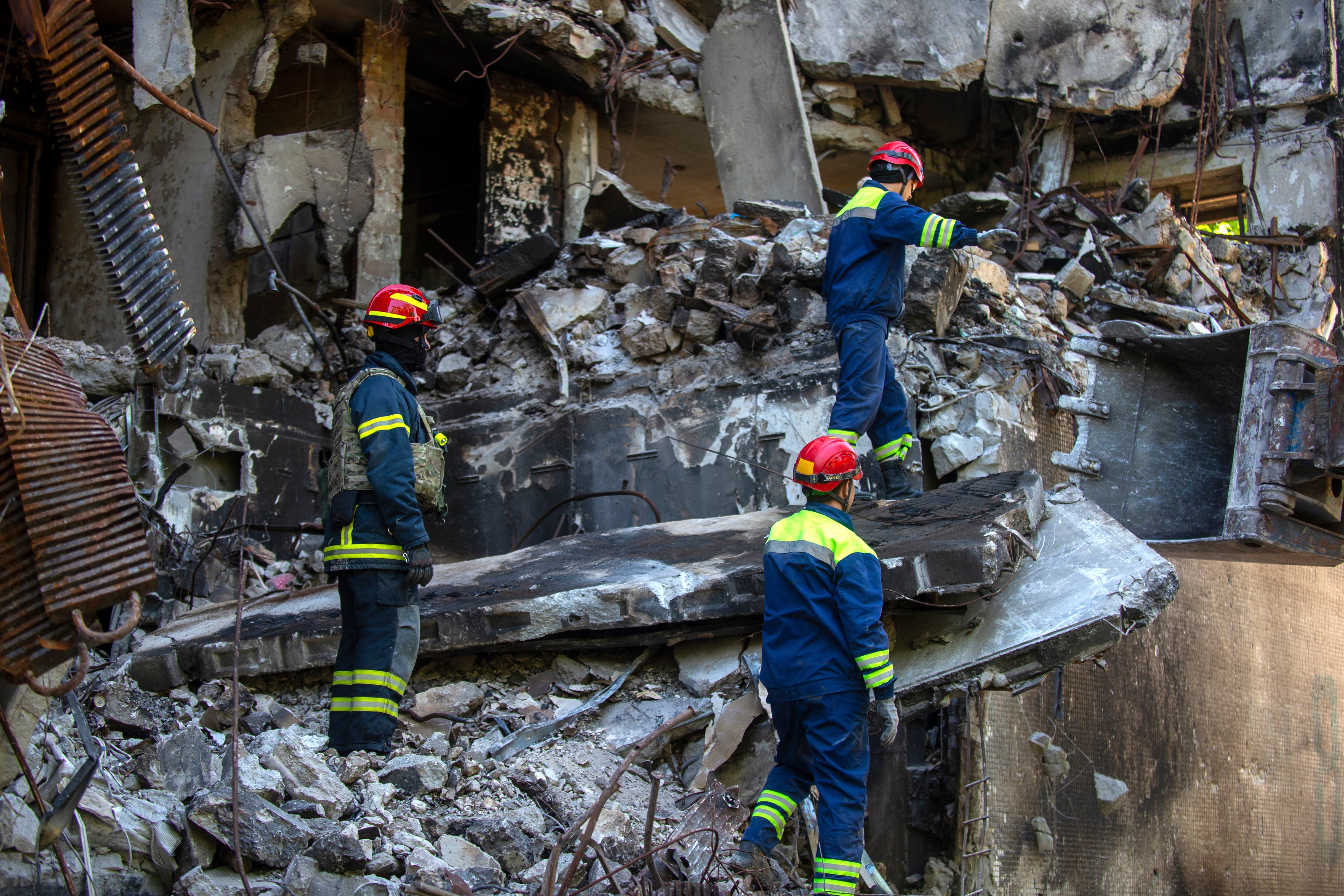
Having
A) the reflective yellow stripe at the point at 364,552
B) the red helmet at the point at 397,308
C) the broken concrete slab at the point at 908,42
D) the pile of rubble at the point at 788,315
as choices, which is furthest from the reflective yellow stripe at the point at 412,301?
the broken concrete slab at the point at 908,42

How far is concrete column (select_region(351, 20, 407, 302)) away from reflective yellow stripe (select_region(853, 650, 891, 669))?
18.0 feet

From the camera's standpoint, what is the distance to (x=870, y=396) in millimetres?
4805

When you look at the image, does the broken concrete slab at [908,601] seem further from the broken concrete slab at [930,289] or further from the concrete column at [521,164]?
the concrete column at [521,164]

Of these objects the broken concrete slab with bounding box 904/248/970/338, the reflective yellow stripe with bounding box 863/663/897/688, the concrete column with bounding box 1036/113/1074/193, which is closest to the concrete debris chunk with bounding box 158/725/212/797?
the reflective yellow stripe with bounding box 863/663/897/688

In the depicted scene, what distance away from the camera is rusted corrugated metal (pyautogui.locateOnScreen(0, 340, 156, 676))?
229 cm

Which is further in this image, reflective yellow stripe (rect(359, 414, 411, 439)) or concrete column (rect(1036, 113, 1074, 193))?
concrete column (rect(1036, 113, 1074, 193))

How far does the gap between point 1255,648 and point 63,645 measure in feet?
20.0

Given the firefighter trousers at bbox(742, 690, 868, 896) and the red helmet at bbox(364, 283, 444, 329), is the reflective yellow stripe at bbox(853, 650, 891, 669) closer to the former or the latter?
the firefighter trousers at bbox(742, 690, 868, 896)

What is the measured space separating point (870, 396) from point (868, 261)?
24.2 inches

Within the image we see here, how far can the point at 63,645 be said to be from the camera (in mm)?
2311

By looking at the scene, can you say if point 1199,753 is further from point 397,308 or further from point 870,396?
point 397,308

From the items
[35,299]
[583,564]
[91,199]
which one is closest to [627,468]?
[583,564]

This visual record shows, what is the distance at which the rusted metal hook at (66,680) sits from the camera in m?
2.28

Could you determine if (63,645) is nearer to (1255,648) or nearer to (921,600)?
(921,600)
